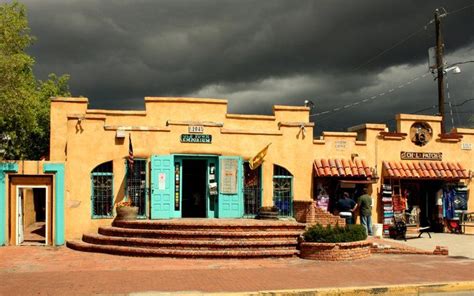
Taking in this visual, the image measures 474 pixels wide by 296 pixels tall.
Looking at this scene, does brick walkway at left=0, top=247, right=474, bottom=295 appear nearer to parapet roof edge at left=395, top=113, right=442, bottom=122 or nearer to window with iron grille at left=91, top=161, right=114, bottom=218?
window with iron grille at left=91, top=161, right=114, bottom=218

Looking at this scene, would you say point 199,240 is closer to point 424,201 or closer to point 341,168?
point 341,168

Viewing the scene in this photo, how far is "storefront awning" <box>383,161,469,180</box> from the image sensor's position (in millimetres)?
21062

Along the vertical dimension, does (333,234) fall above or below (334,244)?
above

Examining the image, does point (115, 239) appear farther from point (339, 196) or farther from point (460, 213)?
point (460, 213)

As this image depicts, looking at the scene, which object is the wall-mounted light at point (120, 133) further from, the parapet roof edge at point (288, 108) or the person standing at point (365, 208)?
the person standing at point (365, 208)

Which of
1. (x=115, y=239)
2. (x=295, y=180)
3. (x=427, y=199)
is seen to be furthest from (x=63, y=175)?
(x=427, y=199)

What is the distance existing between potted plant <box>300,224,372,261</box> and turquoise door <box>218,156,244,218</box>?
4396mm

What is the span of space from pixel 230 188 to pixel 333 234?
5.42 m

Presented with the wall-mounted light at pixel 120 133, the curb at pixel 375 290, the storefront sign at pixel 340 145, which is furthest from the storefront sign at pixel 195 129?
the curb at pixel 375 290

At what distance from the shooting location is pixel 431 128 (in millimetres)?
22562

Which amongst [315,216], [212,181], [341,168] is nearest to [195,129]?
[212,181]

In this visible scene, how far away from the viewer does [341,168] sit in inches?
798

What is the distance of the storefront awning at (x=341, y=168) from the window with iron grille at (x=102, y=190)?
791cm

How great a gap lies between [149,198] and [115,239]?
2.74m
